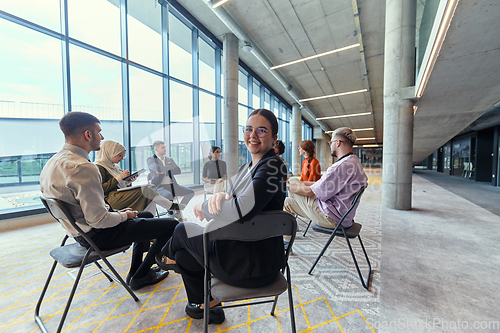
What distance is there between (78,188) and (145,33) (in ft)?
18.6

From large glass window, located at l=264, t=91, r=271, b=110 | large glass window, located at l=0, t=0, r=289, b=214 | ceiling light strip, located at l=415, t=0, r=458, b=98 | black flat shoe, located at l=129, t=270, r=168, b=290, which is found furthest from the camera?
large glass window, located at l=264, t=91, r=271, b=110

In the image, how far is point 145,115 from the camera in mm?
5277

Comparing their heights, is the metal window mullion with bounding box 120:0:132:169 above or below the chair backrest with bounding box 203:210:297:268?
above

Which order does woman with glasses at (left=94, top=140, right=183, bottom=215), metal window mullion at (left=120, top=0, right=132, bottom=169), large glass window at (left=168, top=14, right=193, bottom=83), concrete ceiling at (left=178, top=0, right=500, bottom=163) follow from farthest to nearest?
large glass window at (left=168, top=14, right=193, bottom=83) < metal window mullion at (left=120, top=0, right=132, bottom=169) < concrete ceiling at (left=178, top=0, right=500, bottom=163) < woman with glasses at (left=94, top=140, right=183, bottom=215)

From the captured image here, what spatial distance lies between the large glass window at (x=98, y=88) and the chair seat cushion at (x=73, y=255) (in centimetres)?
338

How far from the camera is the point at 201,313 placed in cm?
140

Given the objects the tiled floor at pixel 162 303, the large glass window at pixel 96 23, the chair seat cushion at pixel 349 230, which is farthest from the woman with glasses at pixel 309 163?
the large glass window at pixel 96 23

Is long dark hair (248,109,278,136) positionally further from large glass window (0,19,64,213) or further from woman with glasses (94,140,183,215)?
large glass window (0,19,64,213)

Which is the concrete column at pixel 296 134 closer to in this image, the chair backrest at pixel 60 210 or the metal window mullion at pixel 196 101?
the metal window mullion at pixel 196 101

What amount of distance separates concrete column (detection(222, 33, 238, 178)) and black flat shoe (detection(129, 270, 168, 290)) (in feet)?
15.4

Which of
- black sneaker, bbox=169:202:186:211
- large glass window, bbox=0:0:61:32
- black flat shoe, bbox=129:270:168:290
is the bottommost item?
black flat shoe, bbox=129:270:168:290

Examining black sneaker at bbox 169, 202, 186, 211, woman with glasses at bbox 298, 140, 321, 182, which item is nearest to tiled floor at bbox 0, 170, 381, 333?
black sneaker at bbox 169, 202, 186, 211

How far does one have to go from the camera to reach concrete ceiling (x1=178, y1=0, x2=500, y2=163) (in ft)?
9.32

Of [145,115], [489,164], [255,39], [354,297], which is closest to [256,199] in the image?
[354,297]
